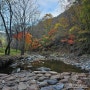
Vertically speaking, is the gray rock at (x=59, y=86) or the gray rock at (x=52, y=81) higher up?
the gray rock at (x=52, y=81)

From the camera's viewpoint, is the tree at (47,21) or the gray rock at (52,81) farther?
the tree at (47,21)

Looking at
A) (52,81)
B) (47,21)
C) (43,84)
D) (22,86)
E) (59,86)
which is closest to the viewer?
(59,86)

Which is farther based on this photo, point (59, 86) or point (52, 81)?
point (52, 81)

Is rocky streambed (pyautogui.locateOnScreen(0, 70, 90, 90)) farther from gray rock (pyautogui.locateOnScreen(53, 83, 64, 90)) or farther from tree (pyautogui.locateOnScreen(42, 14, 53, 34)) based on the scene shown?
tree (pyautogui.locateOnScreen(42, 14, 53, 34))

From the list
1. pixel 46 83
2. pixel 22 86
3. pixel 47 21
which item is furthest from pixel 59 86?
pixel 47 21

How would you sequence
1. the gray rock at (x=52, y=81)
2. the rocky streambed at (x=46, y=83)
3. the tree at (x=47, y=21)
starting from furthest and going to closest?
1. the tree at (x=47, y=21)
2. the gray rock at (x=52, y=81)
3. the rocky streambed at (x=46, y=83)

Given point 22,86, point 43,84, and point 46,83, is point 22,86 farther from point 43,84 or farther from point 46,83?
point 46,83

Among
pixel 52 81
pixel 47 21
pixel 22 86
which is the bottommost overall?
pixel 22 86

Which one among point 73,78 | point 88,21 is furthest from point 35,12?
point 73,78

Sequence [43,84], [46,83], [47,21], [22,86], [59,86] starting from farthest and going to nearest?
[47,21], [46,83], [43,84], [22,86], [59,86]

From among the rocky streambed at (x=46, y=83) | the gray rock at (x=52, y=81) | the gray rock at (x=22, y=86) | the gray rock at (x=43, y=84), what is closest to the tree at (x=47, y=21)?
the rocky streambed at (x=46, y=83)

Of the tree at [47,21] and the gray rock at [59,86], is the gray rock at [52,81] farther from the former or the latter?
the tree at [47,21]

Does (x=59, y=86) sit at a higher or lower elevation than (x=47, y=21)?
lower

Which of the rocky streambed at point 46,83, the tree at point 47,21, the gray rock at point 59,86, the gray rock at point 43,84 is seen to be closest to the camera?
the gray rock at point 59,86
